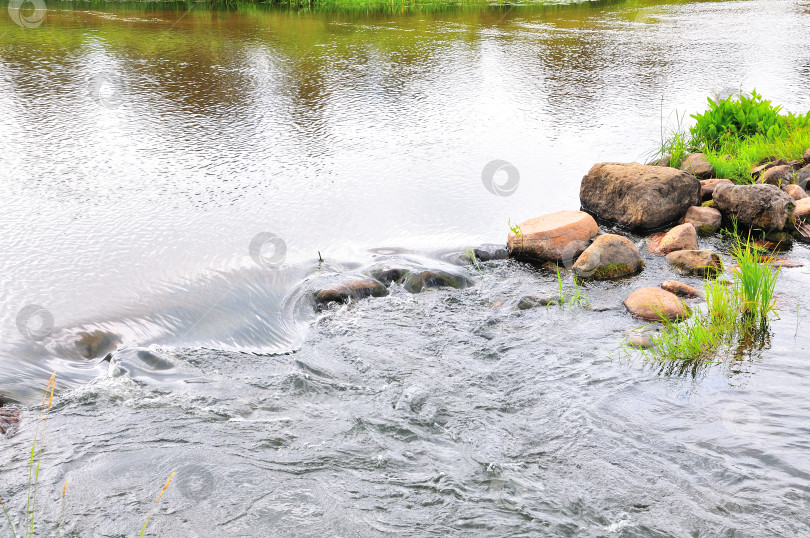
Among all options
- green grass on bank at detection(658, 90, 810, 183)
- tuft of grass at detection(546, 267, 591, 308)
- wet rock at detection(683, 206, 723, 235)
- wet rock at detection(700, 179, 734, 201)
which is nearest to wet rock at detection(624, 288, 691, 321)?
tuft of grass at detection(546, 267, 591, 308)

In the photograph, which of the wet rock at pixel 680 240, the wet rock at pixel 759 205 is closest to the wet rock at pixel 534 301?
the wet rock at pixel 680 240

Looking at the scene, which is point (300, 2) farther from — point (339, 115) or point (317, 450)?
point (317, 450)

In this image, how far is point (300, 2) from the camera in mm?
20750

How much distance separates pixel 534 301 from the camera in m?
5.20

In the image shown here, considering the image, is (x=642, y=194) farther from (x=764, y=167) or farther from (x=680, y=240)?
(x=764, y=167)

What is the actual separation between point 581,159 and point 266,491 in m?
6.23

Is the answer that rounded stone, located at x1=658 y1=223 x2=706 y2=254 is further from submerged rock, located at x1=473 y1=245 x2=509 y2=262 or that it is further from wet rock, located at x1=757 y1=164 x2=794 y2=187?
wet rock, located at x1=757 y1=164 x2=794 y2=187

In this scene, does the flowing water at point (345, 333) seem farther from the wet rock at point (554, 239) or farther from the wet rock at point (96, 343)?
the wet rock at point (554, 239)

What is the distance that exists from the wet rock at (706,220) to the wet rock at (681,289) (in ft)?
4.76

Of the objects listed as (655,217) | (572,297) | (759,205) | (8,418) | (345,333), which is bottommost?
(8,418)

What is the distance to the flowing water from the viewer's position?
3135 mm

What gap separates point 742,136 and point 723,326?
182 inches

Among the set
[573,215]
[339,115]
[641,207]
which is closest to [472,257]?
[573,215]

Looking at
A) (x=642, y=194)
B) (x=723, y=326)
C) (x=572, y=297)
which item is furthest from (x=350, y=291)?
(x=642, y=194)
